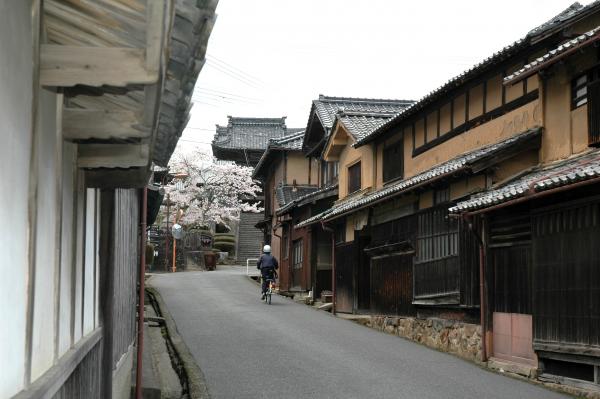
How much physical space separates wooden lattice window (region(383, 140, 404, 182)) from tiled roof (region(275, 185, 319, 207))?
13.3m

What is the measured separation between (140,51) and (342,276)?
73.8ft

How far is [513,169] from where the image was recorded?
1477 centimetres

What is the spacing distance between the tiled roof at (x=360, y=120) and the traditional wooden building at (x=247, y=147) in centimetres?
2890

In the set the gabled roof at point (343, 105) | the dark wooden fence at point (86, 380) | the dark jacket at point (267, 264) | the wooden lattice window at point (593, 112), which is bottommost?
the dark wooden fence at point (86, 380)

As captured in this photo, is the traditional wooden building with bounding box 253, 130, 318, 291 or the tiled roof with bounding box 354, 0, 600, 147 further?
the traditional wooden building with bounding box 253, 130, 318, 291

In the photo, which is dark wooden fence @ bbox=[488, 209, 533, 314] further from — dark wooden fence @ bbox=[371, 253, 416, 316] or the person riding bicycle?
the person riding bicycle

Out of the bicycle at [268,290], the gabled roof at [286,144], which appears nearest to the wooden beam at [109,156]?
the bicycle at [268,290]

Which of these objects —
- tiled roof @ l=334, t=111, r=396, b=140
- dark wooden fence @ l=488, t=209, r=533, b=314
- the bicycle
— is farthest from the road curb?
tiled roof @ l=334, t=111, r=396, b=140

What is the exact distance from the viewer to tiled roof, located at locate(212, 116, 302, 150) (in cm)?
6050

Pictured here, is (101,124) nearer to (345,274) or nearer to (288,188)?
(345,274)

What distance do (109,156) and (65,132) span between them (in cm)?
83

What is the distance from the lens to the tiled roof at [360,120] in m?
26.5

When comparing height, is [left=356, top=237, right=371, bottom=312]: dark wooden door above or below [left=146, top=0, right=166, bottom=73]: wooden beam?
below

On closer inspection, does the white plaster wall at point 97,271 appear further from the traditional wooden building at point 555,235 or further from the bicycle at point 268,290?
the bicycle at point 268,290
